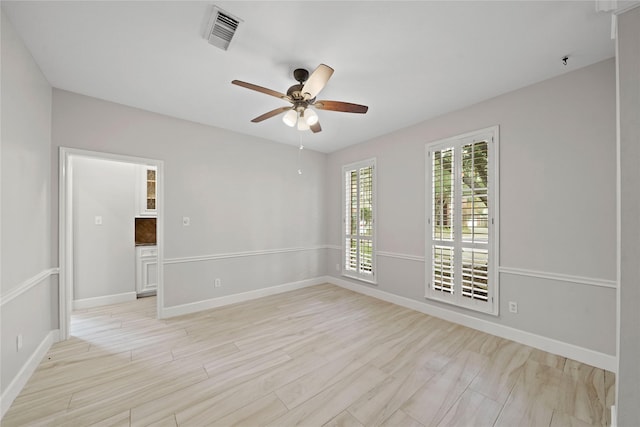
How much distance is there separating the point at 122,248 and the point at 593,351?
597 cm

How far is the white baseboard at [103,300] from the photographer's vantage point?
12.2ft

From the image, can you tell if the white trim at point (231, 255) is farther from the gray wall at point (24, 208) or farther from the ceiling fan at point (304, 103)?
the ceiling fan at point (304, 103)

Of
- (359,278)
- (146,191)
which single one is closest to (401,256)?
(359,278)

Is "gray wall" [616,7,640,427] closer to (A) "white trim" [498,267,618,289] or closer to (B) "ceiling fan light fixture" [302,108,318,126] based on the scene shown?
(A) "white trim" [498,267,618,289]

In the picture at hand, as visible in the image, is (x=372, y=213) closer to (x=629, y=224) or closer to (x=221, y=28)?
(x=629, y=224)

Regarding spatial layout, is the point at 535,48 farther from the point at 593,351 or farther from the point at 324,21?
the point at 593,351

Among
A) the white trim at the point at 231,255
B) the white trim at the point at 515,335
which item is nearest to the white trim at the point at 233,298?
the white trim at the point at 231,255

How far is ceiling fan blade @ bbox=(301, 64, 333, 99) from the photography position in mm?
1870

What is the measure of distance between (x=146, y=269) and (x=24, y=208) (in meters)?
2.48

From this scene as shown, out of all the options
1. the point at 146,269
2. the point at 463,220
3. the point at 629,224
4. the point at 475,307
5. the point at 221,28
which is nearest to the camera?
the point at 629,224

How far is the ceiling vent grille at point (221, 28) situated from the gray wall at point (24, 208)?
1.36 meters

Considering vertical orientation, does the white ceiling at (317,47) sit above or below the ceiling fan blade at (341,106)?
above

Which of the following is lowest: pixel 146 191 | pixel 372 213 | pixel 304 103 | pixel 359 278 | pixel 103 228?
pixel 359 278

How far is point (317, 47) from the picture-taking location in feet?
6.77
